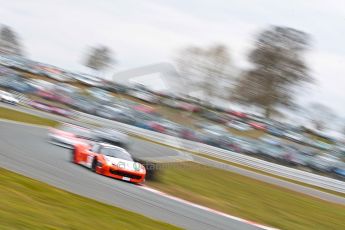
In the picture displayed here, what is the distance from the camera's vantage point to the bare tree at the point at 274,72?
47.5 m

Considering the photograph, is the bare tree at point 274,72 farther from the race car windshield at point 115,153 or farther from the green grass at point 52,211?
the green grass at point 52,211

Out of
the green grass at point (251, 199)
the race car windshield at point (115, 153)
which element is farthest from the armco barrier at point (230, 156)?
the race car windshield at point (115, 153)

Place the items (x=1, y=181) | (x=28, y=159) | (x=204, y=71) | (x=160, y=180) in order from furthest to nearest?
(x=204, y=71) < (x=160, y=180) < (x=28, y=159) < (x=1, y=181)

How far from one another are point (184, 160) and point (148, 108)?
52.9 ft

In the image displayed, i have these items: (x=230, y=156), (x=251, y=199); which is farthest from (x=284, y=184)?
(x=251, y=199)

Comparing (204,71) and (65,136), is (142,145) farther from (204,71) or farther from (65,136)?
(204,71)

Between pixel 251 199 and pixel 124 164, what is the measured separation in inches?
170

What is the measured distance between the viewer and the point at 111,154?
14297 millimetres

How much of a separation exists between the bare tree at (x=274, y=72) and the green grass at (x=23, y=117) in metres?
20.6

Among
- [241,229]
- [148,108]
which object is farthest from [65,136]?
[148,108]

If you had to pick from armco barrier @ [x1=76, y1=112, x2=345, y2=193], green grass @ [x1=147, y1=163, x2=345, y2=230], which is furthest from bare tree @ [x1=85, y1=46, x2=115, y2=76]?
green grass @ [x1=147, y1=163, x2=345, y2=230]

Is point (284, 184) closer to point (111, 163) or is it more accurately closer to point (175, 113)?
point (175, 113)

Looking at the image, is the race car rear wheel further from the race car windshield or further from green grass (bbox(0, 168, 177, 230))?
green grass (bbox(0, 168, 177, 230))

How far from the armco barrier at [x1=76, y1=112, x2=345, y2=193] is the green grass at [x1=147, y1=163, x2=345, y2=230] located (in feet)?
12.2
